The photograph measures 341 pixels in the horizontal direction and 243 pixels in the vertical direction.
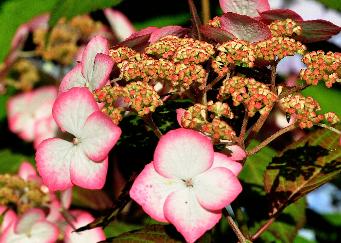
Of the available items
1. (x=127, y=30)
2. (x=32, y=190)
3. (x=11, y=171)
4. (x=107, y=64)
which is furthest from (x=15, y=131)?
(x=107, y=64)

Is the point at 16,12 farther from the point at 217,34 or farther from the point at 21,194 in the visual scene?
the point at 217,34

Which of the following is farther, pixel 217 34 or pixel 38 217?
pixel 38 217

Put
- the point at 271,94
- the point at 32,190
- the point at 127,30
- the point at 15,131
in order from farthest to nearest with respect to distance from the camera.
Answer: the point at 15,131, the point at 127,30, the point at 32,190, the point at 271,94

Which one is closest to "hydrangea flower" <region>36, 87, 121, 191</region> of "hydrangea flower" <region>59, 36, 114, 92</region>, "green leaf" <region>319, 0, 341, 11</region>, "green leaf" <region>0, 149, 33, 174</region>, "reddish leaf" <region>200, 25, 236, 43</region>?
"hydrangea flower" <region>59, 36, 114, 92</region>

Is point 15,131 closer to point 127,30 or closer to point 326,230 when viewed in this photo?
point 127,30

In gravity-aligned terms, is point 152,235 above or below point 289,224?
above

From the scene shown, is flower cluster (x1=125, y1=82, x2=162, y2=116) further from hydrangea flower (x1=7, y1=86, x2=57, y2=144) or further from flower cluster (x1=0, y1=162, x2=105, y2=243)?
hydrangea flower (x1=7, y1=86, x2=57, y2=144)

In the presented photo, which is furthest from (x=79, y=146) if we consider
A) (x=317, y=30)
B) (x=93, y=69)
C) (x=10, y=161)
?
(x=10, y=161)
